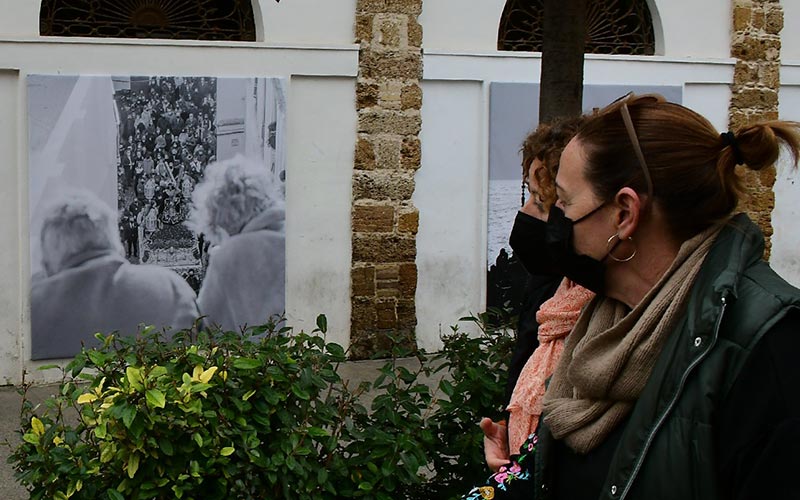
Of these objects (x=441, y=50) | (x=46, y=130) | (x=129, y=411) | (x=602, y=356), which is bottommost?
(x=129, y=411)

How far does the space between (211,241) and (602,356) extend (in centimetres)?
726

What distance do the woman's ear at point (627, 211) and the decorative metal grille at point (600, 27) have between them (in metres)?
8.39

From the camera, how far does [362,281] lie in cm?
949

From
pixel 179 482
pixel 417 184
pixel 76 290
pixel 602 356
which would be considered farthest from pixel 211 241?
pixel 602 356

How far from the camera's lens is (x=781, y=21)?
11172mm

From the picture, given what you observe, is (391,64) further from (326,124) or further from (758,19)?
(758,19)

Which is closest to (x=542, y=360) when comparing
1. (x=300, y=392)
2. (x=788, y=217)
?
(x=300, y=392)

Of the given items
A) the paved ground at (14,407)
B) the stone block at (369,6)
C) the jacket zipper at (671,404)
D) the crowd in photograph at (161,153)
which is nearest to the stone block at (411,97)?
the stone block at (369,6)

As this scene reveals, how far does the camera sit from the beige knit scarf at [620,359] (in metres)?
1.97

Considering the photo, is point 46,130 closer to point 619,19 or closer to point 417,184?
point 417,184

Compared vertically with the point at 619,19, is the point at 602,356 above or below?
below

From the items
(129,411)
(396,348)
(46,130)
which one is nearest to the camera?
(129,411)

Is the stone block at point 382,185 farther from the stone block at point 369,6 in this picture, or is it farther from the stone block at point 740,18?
the stone block at point 740,18

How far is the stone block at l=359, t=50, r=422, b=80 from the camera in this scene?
9445 mm
